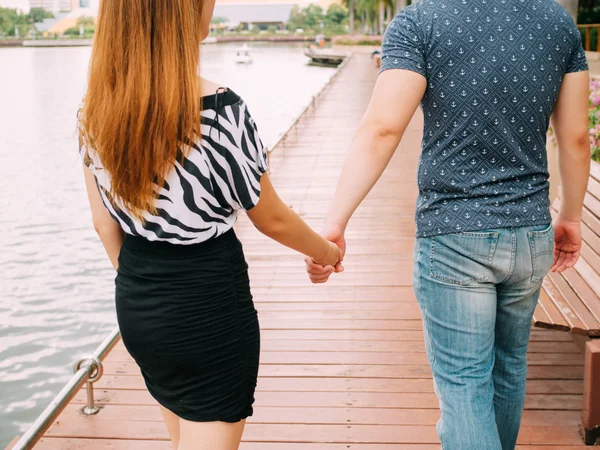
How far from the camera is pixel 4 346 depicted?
7406mm

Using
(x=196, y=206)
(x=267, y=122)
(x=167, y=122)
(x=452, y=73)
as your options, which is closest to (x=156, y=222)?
(x=196, y=206)

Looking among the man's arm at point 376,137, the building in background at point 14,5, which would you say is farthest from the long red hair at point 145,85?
the building in background at point 14,5

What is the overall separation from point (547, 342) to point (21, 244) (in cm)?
962

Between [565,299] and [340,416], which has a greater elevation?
[565,299]

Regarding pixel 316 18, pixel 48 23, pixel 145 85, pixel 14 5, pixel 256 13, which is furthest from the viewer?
pixel 14 5

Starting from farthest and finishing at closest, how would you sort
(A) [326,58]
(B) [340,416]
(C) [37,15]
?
(C) [37,15] < (A) [326,58] < (B) [340,416]

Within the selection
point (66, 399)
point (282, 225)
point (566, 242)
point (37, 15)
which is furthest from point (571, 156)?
point (37, 15)

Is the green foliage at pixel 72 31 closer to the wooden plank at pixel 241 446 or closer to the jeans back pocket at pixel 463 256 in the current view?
the wooden plank at pixel 241 446

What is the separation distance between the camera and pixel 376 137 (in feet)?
6.07

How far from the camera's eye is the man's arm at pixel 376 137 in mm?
1765

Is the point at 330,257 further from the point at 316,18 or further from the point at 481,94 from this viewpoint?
the point at 316,18

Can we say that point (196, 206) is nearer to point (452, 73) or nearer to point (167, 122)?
point (167, 122)

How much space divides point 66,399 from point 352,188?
157 centimetres

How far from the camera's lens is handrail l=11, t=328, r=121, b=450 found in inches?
101
